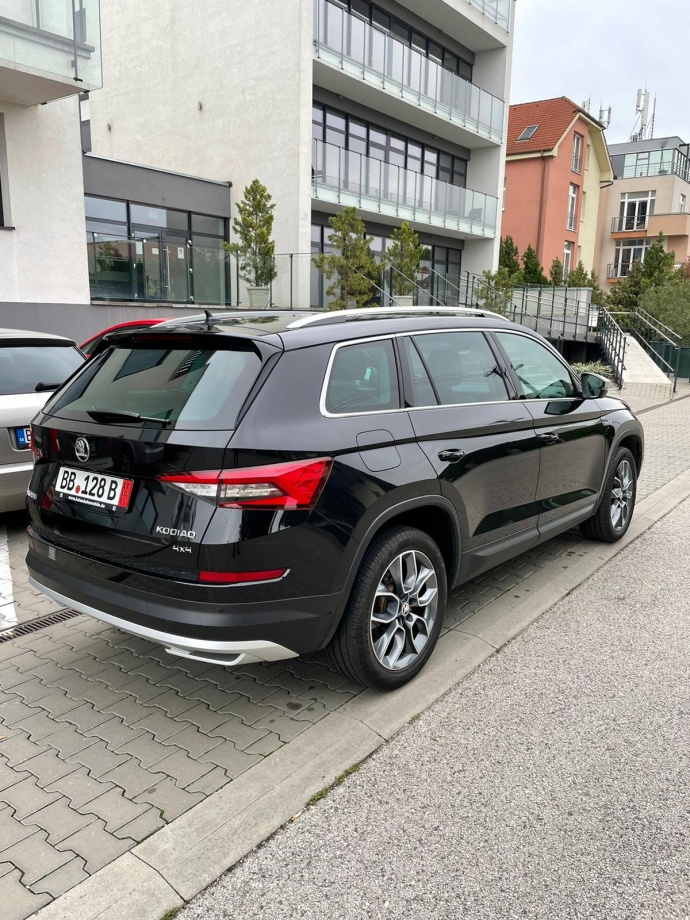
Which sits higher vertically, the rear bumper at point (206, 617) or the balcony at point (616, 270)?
the balcony at point (616, 270)

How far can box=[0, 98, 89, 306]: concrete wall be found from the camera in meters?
12.1

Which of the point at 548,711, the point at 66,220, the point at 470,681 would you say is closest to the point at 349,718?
the point at 470,681

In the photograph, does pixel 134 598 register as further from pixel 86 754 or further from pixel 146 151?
pixel 146 151

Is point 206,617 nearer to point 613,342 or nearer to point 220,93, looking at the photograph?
point 220,93

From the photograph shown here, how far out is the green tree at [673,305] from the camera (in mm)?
23791

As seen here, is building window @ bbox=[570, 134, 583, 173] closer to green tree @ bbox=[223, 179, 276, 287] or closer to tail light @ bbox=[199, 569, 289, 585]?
green tree @ bbox=[223, 179, 276, 287]

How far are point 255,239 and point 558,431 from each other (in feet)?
42.5

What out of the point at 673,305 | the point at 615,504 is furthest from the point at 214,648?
the point at 673,305

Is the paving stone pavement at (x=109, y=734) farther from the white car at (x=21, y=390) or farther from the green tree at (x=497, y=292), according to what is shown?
the green tree at (x=497, y=292)

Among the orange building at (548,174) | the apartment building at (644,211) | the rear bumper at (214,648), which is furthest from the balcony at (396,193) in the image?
the apartment building at (644,211)

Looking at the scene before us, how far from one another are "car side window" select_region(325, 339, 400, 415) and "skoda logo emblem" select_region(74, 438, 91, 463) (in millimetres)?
1034

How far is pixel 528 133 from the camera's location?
36.4 meters

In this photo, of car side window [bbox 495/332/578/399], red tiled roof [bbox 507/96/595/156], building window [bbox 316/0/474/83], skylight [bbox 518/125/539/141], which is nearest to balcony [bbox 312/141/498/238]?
building window [bbox 316/0/474/83]

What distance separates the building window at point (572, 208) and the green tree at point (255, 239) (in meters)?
26.0
